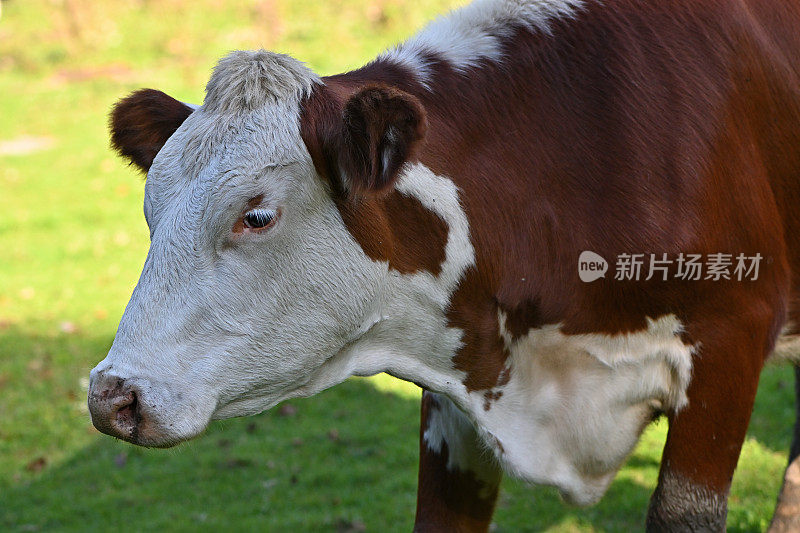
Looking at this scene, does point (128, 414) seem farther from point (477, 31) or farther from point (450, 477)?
point (477, 31)

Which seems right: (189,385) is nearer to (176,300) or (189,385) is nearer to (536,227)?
(176,300)

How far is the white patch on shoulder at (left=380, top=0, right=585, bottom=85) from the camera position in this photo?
122 inches

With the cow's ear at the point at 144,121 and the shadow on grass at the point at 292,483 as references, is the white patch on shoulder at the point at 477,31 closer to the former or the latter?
the cow's ear at the point at 144,121

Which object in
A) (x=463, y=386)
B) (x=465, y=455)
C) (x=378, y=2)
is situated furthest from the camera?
(x=378, y=2)

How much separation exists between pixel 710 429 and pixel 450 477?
3.18 ft

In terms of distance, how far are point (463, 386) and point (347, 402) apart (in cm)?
362

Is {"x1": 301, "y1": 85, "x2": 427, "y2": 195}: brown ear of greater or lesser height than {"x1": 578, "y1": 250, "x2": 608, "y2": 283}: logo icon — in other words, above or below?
above

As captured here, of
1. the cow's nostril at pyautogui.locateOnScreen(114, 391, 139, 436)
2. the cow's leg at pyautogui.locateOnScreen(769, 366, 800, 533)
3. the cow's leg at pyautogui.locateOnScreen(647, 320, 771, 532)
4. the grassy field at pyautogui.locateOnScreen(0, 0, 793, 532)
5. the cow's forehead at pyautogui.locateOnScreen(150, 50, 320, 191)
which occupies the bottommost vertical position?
the grassy field at pyautogui.locateOnScreen(0, 0, 793, 532)

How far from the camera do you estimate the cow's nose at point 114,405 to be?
2580mm

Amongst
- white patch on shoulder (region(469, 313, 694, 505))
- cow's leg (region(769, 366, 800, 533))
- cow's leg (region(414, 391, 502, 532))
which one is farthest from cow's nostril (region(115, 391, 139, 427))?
cow's leg (region(769, 366, 800, 533))

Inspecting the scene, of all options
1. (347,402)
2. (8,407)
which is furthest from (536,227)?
(8,407)

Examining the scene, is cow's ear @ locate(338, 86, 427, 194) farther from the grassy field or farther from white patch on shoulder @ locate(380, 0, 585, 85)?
the grassy field

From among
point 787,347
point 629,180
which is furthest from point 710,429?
point 629,180

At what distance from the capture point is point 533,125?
305 cm
